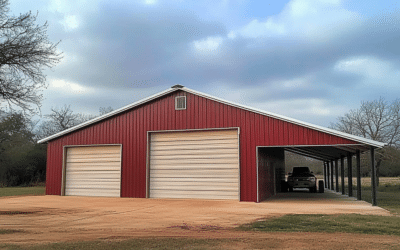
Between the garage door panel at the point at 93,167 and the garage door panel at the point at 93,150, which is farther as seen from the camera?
the garage door panel at the point at 93,150

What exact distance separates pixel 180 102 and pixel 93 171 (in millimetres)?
6588

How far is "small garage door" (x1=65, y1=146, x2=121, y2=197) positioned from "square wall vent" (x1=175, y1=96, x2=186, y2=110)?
417cm

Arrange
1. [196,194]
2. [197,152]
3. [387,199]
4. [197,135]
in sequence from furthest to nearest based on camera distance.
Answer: [387,199]
[197,135]
[197,152]
[196,194]

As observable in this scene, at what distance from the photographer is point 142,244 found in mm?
6516

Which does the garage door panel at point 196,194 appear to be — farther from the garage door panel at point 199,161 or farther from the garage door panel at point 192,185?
the garage door panel at point 199,161

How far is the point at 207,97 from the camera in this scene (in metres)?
17.5

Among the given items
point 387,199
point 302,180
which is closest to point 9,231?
point 387,199

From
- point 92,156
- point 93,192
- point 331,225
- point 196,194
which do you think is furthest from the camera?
point 92,156

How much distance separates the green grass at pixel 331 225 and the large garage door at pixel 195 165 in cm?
684

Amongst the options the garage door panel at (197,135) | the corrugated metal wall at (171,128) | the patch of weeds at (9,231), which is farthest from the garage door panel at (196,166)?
the patch of weeds at (9,231)

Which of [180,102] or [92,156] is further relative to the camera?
[92,156]

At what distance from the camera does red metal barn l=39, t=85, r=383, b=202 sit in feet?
53.2

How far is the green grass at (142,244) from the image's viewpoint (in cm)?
629

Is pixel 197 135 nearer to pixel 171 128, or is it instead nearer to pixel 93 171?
pixel 171 128
